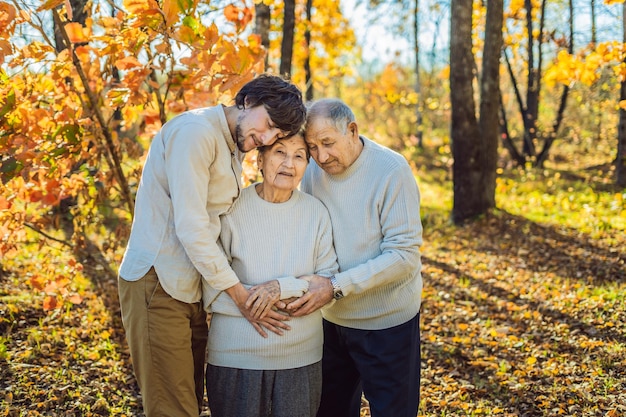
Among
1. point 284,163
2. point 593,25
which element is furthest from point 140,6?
point 593,25

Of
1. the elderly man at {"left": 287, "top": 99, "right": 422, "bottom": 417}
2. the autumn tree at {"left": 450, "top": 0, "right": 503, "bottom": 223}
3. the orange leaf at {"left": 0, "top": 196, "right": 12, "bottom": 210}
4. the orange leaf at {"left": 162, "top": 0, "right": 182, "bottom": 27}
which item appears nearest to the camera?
the elderly man at {"left": 287, "top": 99, "right": 422, "bottom": 417}

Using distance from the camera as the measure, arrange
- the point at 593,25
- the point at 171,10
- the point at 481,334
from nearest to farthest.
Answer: the point at 171,10 → the point at 481,334 → the point at 593,25

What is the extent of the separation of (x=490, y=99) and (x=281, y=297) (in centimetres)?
601

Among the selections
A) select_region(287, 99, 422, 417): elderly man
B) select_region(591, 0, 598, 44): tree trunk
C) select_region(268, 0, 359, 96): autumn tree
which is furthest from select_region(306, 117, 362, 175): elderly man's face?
select_region(591, 0, 598, 44): tree trunk

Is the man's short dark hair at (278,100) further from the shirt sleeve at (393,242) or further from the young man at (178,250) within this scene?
the shirt sleeve at (393,242)

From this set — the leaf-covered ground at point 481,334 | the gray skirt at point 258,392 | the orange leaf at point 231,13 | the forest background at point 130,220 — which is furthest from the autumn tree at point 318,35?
the gray skirt at point 258,392

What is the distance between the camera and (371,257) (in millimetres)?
2582

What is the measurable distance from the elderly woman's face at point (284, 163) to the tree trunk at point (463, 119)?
17.7ft

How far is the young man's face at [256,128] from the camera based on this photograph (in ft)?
7.61

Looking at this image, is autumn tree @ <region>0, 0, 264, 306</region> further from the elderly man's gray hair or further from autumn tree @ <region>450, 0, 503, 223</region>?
autumn tree @ <region>450, 0, 503, 223</region>

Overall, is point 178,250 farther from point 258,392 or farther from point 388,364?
point 388,364

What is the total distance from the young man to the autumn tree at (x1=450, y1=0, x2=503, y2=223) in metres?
5.45

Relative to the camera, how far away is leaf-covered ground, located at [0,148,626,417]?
3455 millimetres

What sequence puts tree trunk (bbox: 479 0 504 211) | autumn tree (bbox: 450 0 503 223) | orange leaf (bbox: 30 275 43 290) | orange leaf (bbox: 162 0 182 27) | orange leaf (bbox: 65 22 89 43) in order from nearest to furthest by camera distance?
1. orange leaf (bbox: 162 0 182 27)
2. orange leaf (bbox: 65 22 89 43)
3. orange leaf (bbox: 30 275 43 290)
4. autumn tree (bbox: 450 0 503 223)
5. tree trunk (bbox: 479 0 504 211)
